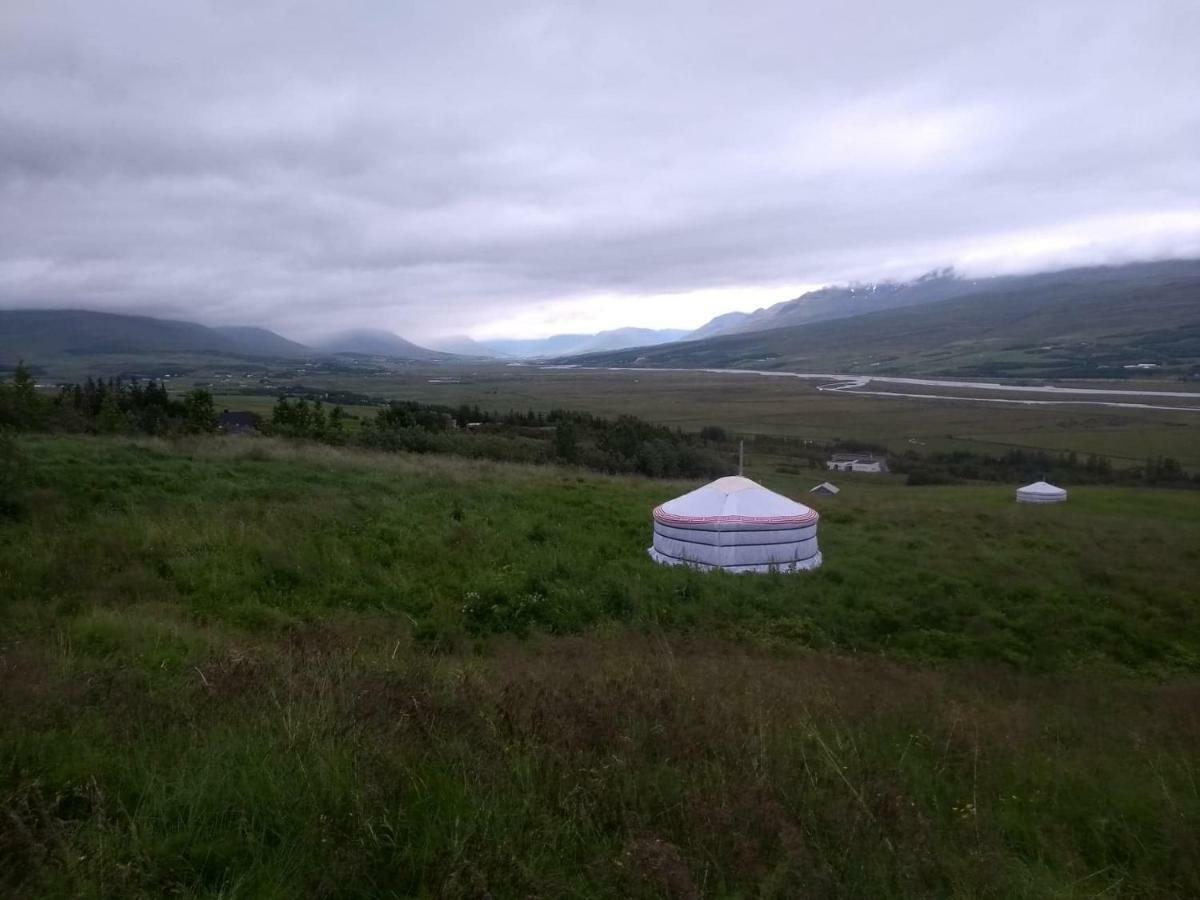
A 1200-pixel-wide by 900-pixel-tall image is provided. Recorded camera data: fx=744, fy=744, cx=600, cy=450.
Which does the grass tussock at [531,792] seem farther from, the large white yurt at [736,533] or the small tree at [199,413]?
the small tree at [199,413]

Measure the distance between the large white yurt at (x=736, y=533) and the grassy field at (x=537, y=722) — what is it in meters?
0.81

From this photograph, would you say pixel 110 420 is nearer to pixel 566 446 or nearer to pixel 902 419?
pixel 566 446

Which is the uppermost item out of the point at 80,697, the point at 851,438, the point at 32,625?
the point at 80,697

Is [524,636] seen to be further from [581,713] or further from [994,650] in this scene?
[994,650]

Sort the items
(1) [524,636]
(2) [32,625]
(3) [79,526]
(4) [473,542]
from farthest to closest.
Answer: (4) [473,542]
(3) [79,526]
(1) [524,636]
(2) [32,625]

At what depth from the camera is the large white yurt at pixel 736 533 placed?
1127 cm

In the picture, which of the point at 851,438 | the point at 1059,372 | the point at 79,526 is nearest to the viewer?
the point at 79,526

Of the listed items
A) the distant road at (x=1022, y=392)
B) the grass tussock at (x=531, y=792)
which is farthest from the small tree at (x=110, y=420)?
the distant road at (x=1022, y=392)

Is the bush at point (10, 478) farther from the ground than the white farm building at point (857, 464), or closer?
farther from the ground

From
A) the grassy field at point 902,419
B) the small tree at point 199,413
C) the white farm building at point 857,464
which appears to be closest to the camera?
the small tree at point 199,413

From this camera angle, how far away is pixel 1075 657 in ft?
30.2

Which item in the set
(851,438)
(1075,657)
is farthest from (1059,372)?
(1075,657)

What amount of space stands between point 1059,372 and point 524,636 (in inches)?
4217

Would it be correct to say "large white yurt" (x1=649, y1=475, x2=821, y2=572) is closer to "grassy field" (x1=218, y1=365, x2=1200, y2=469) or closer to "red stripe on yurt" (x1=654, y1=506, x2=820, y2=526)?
"red stripe on yurt" (x1=654, y1=506, x2=820, y2=526)
